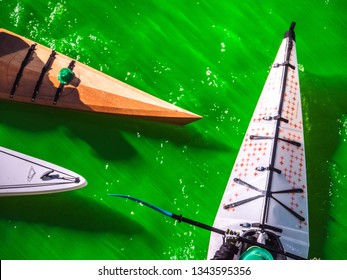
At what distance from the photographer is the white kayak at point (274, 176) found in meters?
3.26

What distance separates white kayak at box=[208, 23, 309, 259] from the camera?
128 inches

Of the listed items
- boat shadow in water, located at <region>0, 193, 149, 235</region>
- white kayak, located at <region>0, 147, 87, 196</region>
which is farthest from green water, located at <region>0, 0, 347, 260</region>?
white kayak, located at <region>0, 147, 87, 196</region>

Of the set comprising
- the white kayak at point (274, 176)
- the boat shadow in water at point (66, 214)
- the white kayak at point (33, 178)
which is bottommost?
the boat shadow in water at point (66, 214)

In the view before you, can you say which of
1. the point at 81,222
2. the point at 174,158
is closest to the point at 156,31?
the point at 174,158

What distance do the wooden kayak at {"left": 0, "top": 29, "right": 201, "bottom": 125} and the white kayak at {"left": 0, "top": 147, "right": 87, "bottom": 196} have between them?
0.43m

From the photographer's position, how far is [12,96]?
3.57m

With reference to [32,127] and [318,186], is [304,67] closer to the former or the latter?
[318,186]

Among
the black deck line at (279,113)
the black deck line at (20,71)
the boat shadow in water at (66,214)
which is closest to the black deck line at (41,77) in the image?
the black deck line at (20,71)

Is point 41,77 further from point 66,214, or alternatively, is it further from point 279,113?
point 279,113

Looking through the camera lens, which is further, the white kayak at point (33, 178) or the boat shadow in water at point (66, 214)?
the boat shadow in water at point (66, 214)

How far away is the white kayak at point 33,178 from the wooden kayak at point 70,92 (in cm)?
43

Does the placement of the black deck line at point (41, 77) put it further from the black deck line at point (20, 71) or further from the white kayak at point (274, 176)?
the white kayak at point (274, 176)

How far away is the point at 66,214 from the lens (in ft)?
11.8

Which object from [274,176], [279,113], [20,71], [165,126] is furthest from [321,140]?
[20,71]
